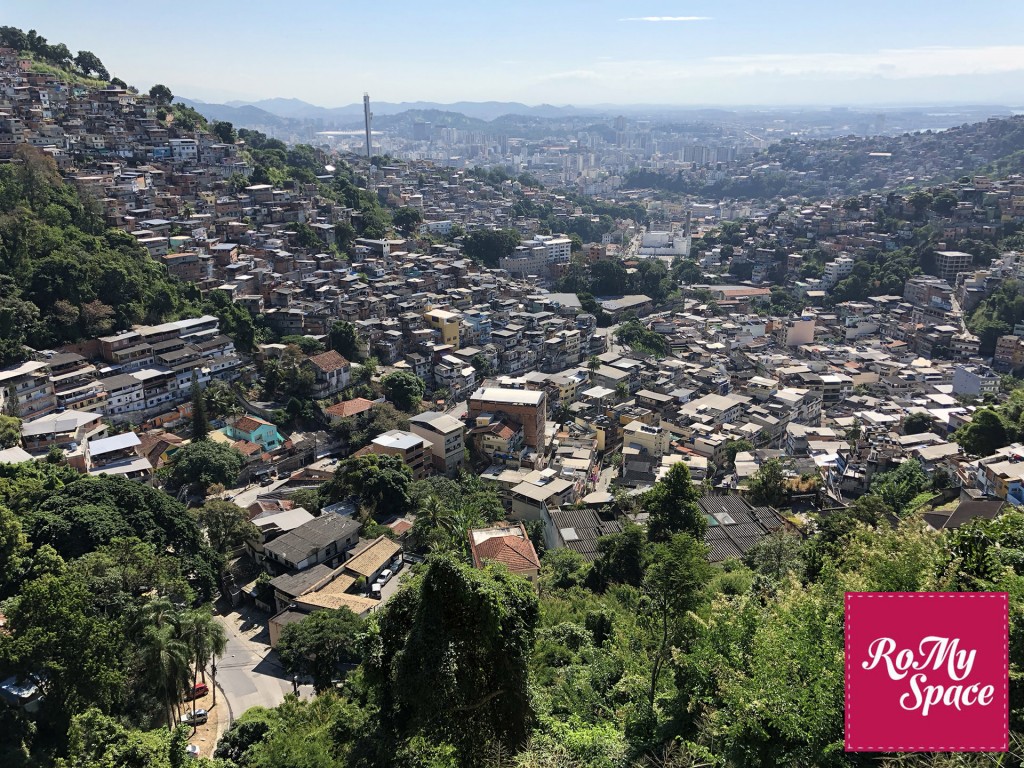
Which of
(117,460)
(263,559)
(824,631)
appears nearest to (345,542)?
(263,559)

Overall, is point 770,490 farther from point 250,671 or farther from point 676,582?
point 250,671

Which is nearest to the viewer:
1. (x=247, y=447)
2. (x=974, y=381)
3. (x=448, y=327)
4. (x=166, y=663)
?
(x=166, y=663)

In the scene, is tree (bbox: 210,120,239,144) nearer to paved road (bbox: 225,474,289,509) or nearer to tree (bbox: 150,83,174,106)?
tree (bbox: 150,83,174,106)

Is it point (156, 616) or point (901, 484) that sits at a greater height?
point (156, 616)

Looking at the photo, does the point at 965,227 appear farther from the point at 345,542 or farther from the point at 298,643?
the point at 298,643

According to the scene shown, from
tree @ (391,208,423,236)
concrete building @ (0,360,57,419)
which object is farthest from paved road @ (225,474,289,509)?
tree @ (391,208,423,236)

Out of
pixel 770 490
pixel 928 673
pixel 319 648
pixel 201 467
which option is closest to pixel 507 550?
pixel 319 648

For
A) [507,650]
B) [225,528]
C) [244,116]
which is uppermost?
[244,116]
